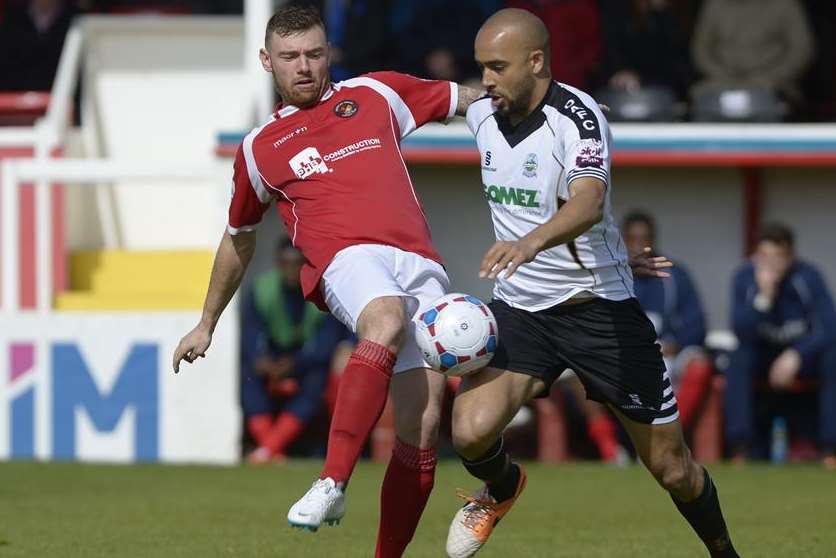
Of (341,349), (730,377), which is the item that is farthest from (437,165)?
(730,377)

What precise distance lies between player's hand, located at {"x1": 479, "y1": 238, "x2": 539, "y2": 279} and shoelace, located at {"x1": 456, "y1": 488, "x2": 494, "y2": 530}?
1.59 metres

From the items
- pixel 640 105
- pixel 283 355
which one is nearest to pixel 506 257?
pixel 283 355

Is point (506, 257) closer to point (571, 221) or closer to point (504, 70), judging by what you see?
point (571, 221)

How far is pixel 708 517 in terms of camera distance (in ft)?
20.7

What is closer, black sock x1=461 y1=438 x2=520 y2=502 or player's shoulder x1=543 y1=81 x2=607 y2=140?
player's shoulder x1=543 y1=81 x2=607 y2=140

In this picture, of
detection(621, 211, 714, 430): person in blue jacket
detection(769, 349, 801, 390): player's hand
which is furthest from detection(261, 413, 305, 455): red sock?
detection(769, 349, 801, 390): player's hand

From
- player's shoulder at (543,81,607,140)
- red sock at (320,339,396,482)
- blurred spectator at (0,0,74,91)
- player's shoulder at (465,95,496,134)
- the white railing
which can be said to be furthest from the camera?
blurred spectator at (0,0,74,91)

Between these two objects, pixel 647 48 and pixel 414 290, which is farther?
pixel 647 48

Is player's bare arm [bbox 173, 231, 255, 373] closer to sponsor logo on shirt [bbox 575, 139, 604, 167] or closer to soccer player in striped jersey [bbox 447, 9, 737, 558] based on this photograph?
soccer player in striped jersey [bbox 447, 9, 737, 558]

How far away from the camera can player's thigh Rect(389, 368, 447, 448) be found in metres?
6.01

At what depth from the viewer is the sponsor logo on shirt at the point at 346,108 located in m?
6.24

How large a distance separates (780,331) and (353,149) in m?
6.79

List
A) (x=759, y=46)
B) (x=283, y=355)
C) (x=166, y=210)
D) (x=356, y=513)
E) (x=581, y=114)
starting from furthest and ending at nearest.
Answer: (x=166, y=210), (x=759, y=46), (x=283, y=355), (x=356, y=513), (x=581, y=114)

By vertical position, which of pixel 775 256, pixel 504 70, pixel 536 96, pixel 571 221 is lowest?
pixel 775 256
